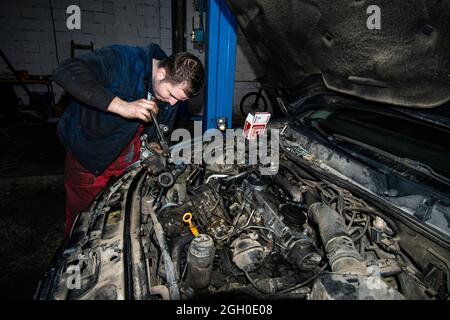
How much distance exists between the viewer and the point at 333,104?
197 cm

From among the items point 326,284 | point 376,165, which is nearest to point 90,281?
point 326,284

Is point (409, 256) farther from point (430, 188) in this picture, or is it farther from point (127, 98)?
point (127, 98)

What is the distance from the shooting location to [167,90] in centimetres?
197

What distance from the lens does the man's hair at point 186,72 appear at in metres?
1.82

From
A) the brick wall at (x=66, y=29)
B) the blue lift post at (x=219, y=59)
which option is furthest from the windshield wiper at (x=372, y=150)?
the brick wall at (x=66, y=29)

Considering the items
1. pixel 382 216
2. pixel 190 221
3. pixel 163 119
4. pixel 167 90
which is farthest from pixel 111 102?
pixel 382 216

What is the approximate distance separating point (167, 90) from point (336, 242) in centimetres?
152

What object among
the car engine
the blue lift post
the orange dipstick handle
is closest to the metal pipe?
the car engine

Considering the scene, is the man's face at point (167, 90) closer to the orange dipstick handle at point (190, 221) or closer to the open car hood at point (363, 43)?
the open car hood at point (363, 43)

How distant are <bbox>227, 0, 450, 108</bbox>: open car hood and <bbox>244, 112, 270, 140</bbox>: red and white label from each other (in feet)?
1.40

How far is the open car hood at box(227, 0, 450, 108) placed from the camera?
113 centimetres

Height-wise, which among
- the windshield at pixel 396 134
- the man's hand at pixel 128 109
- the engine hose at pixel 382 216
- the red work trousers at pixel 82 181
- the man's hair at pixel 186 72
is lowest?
the red work trousers at pixel 82 181

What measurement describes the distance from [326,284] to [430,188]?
30.7 inches

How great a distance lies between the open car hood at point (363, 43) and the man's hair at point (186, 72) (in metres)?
0.43
